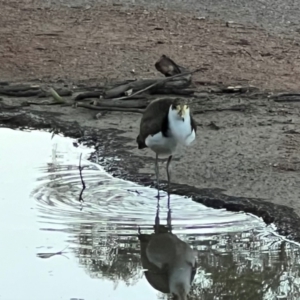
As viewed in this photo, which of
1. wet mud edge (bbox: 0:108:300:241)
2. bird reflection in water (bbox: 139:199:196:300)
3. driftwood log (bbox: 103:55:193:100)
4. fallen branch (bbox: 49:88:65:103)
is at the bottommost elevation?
bird reflection in water (bbox: 139:199:196:300)

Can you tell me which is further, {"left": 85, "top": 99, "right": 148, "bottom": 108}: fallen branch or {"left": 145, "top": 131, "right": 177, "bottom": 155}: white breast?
{"left": 85, "top": 99, "right": 148, "bottom": 108}: fallen branch

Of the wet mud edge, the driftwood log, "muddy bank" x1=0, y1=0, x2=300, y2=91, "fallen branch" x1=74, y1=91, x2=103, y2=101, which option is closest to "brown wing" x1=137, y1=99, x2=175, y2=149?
the wet mud edge

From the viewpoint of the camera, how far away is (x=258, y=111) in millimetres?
9820

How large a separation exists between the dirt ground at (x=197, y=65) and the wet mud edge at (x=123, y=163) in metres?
0.13

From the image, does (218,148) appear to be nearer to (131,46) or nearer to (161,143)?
(161,143)

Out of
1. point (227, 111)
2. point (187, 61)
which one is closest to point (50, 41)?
point (187, 61)

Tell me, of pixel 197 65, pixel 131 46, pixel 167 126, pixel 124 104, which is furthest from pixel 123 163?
pixel 131 46

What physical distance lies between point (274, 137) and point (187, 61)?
329 centimetres

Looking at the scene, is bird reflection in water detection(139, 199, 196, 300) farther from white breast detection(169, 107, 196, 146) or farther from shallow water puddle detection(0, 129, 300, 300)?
white breast detection(169, 107, 196, 146)

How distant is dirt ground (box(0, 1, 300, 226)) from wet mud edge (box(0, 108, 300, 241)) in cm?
13

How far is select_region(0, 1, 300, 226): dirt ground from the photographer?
26.0 ft

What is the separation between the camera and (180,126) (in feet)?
23.1

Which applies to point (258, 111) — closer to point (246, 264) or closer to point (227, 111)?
point (227, 111)

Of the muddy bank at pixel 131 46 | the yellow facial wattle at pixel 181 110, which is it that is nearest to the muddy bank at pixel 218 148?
the yellow facial wattle at pixel 181 110
